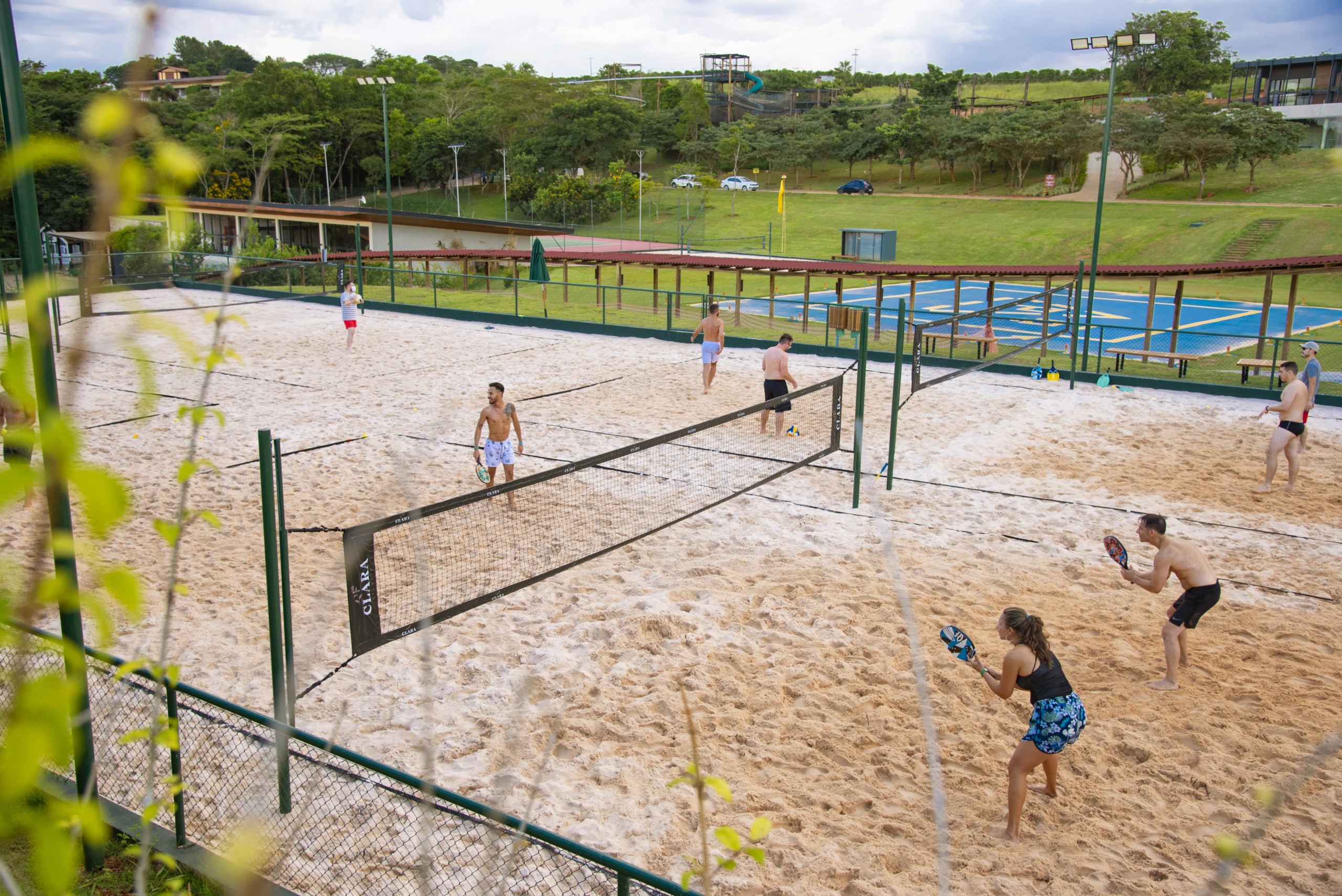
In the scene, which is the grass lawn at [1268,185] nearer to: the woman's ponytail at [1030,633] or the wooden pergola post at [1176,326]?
the wooden pergola post at [1176,326]

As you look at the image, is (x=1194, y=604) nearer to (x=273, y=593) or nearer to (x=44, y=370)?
(x=273, y=593)

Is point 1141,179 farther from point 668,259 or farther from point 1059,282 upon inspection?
point 668,259

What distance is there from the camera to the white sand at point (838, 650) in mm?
5980

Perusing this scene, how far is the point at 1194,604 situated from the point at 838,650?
267cm

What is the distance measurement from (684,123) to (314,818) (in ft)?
297

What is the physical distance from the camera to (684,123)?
90.9 m

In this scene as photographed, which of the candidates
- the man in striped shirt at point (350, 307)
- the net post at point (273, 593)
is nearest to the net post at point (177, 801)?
the net post at point (273, 593)

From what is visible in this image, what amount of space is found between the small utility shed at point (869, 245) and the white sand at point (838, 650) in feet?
119

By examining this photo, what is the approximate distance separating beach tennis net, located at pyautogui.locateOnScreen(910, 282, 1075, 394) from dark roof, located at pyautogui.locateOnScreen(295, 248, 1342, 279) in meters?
1.03

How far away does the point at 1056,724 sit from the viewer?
5.92m

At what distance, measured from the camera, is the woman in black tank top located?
5.92 metres

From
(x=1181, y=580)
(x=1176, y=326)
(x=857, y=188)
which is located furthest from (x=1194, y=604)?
(x=857, y=188)

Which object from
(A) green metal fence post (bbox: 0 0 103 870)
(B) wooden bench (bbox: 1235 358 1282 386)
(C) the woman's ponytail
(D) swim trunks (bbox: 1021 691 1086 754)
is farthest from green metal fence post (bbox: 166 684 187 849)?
(B) wooden bench (bbox: 1235 358 1282 386)

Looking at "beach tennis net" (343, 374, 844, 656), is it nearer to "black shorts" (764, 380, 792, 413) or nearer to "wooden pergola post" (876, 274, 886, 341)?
"black shorts" (764, 380, 792, 413)
